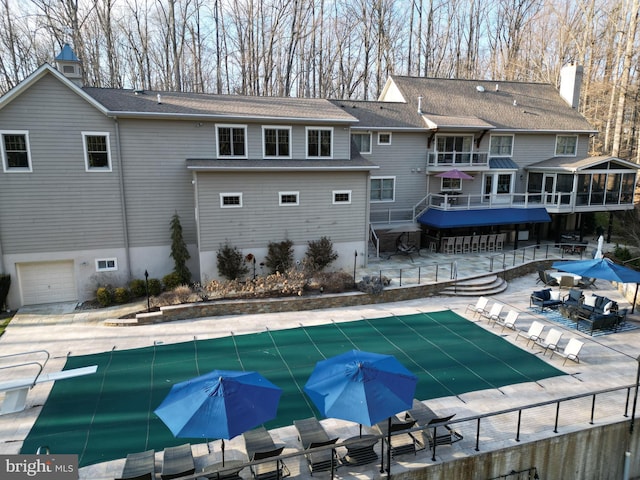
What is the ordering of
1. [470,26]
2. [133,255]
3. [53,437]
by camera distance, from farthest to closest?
[470,26] → [133,255] → [53,437]

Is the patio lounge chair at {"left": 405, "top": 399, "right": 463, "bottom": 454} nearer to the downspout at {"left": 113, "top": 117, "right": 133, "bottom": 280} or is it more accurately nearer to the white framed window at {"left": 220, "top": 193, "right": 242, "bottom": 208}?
the white framed window at {"left": 220, "top": 193, "right": 242, "bottom": 208}

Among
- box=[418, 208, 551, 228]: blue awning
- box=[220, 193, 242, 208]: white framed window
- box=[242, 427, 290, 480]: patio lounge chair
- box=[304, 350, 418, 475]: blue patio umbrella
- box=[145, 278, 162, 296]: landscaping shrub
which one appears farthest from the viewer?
box=[418, 208, 551, 228]: blue awning

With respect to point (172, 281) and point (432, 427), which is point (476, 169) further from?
point (432, 427)

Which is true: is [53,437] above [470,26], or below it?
below

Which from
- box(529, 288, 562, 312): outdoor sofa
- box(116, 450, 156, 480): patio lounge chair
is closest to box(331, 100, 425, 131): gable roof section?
box(529, 288, 562, 312): outdoor sofa

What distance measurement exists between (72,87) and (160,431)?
15.1m

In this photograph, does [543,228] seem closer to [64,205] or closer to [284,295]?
[284,295]

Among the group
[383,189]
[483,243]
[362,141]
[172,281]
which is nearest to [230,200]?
[172,281]

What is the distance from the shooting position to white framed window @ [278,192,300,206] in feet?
67.4

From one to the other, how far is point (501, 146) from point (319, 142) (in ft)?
46.6

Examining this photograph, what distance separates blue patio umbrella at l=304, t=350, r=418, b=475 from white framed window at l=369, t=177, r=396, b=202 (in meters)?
18.3

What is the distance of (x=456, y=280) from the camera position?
2017cm

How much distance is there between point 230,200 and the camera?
19.7 metres

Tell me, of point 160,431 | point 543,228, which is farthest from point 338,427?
point 543,228
